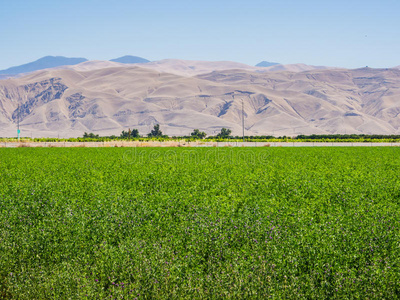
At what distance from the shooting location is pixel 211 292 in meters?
8.30

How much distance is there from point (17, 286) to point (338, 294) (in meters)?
6.43

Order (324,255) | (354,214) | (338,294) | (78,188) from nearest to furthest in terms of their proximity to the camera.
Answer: (338,294), (324,255), (354,214), (78,188)

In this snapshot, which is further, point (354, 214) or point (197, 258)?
point (354, 214)

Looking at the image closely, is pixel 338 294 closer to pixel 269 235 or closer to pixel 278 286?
pixel 278 286

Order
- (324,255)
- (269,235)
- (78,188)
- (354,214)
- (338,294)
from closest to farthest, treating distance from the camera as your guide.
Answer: (338,294) < (324,255) < (269,235) < (354,214) < (78,188)

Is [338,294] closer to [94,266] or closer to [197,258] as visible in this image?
[197,258]

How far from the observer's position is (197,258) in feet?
31.9

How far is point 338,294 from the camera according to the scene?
800 centimetres

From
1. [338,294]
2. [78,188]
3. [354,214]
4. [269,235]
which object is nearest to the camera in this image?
[338,294]

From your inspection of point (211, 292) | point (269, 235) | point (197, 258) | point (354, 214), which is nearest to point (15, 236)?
point (197, 258)

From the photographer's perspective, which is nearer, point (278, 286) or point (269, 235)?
point (278, 286)

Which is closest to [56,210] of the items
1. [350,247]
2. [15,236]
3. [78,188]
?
[15,236]

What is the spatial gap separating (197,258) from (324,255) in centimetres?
290

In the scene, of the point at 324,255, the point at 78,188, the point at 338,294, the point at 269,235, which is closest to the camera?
the point at 338,294
